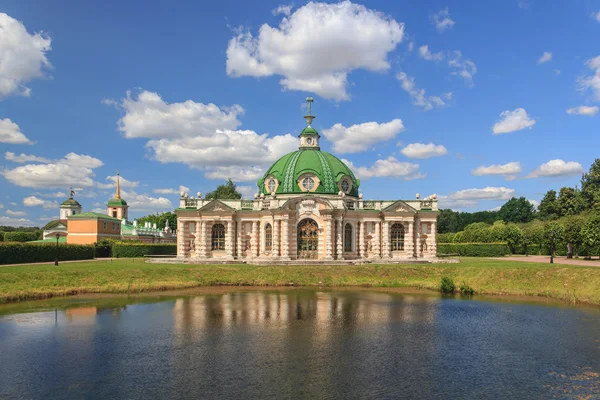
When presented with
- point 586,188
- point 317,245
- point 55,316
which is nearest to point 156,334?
point 55,316

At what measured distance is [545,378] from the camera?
67.3 feet

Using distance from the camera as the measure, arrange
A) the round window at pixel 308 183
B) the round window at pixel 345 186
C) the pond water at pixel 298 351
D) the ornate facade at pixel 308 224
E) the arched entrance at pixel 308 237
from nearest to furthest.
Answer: the pond water at pixel 298 351 < the ornate facade at pixel 308 224 < the arched entrance at pixel 308 237 < the round window at pixel 308 183 < the round window at pixel 345 186

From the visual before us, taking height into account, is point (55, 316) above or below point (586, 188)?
below

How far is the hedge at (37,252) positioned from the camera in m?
58.6

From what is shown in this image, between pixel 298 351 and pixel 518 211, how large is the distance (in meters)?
132

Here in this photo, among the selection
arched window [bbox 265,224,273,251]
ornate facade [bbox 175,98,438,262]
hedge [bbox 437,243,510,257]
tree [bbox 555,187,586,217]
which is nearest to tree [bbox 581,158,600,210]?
tree [bbox 555,187,586,217]

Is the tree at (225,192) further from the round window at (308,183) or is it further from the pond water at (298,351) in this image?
the pond water at (298,351)

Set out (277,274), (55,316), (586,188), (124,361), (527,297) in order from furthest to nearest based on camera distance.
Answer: (586,188), (277,274), (527,297), (55,316), (124,361)

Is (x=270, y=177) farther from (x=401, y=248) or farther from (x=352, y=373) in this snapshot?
(x=352, y=373)

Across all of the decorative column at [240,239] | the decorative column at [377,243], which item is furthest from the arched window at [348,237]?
the decorative column at [240,239]

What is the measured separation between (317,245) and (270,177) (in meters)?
13.1

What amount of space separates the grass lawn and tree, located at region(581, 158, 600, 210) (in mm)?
54801

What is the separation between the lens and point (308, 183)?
68438 millimetres

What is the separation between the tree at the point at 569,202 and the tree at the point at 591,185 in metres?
1.27
